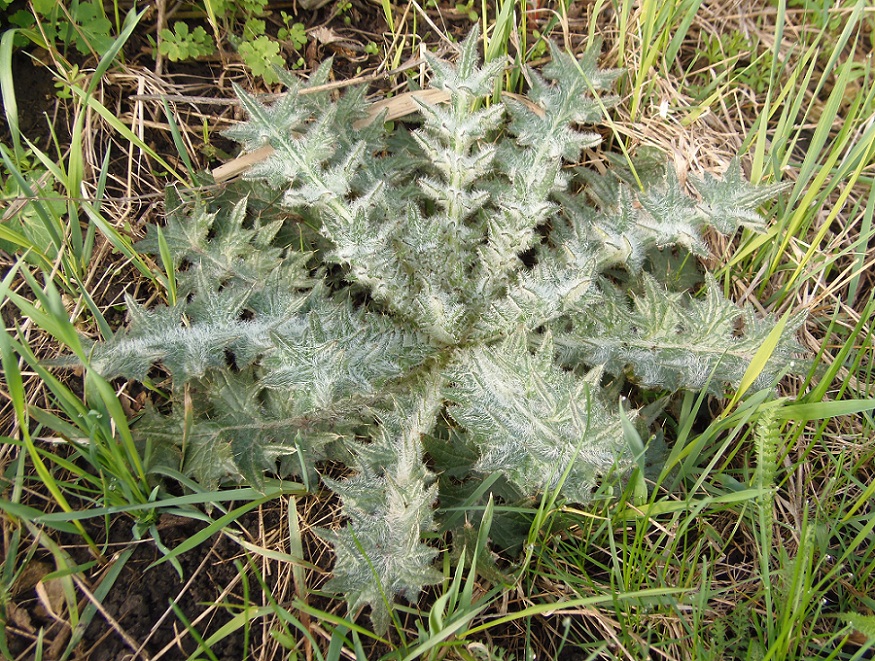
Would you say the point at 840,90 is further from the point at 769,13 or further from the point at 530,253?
the point at 530,253

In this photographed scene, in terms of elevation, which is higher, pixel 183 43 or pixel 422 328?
pixel 183 43

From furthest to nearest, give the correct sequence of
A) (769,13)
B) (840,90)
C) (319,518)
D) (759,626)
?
(769,13) → (840,90) → (319,518) → (759,626)

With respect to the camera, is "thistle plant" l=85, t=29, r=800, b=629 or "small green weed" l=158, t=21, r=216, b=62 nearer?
"thistle plant" l=85, t=29, r=800, b=629

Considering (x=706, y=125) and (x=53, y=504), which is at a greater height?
(x=706, y=125)

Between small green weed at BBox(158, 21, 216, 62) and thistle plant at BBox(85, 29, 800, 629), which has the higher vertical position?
small green weed at BBox(158, 21, 216, 62)

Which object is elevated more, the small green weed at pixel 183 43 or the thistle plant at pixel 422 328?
the small green weed at pixel 183 43

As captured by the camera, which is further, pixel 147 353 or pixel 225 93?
pixel 225 93

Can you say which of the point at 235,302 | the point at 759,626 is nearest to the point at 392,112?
the point at 235,302

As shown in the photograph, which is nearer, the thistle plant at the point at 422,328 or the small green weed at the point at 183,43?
the thistle plant at the point at 422,328
